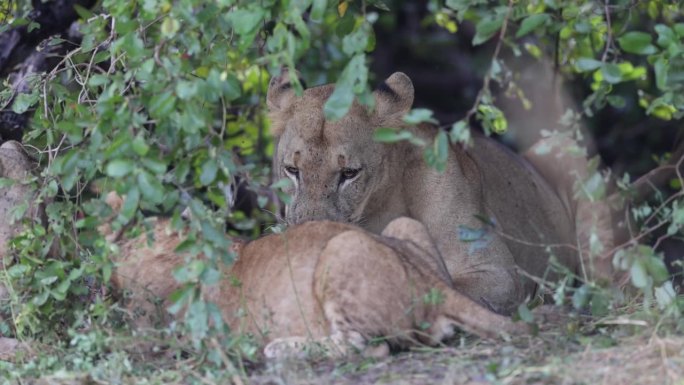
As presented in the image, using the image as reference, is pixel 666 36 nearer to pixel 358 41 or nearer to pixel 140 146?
pixel 358 41

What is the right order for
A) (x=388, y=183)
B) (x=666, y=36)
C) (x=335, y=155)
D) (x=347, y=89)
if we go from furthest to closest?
1. (x=388, y=183)
2. (x=335, y=155)
3. (x=666, y=36)
4. (x=347, y=89)

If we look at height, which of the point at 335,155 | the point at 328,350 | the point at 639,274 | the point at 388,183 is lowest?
the point at 388,183

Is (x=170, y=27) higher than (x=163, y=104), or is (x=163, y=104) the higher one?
(x=170, y=27)

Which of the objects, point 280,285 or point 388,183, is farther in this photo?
point 388,183

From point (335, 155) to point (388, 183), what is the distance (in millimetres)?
445

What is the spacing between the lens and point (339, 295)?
17.7ft

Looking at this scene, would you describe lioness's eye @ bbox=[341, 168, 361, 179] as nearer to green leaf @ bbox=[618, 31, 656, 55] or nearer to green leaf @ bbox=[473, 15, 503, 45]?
green leaf @ bbox=[473, 15, 503, 45]

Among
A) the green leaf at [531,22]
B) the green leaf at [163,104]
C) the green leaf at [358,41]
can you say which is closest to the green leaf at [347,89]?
the green leaf at [358,41]

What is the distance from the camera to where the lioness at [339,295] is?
5383mm

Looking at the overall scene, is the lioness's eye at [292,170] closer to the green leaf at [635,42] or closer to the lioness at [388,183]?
the lioness at [388,183]

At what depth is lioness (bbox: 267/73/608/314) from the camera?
6.91 metres

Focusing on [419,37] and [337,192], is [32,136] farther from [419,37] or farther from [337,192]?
[419,37]

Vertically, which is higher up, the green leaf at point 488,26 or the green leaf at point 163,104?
the green leaf at point 488,26

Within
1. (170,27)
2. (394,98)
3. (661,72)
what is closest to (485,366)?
(661,72)
